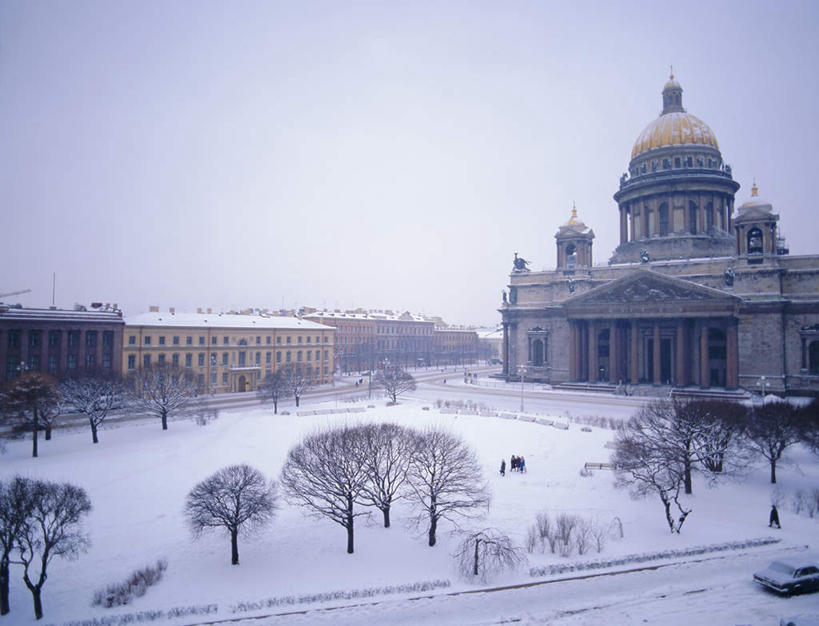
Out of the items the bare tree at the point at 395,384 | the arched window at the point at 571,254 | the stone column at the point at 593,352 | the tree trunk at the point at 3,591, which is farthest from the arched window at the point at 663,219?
the tree trunk at the point at 3,591

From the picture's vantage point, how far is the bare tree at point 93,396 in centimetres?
3362

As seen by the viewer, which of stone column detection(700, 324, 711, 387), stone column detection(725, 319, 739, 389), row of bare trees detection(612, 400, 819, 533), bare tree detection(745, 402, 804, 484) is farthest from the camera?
stone column detection(700, 324, 711, 387)

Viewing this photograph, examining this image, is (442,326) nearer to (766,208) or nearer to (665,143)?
(665,143)

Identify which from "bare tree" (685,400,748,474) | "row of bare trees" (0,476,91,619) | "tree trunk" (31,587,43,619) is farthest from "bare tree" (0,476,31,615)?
"bare tree" (685,400,748,474)

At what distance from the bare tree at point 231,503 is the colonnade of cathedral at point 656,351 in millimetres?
46061

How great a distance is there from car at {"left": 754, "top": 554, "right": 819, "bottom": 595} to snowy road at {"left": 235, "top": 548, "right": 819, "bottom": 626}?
267 millimetres

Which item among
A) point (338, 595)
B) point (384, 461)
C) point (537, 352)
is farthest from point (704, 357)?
point (338, 595)

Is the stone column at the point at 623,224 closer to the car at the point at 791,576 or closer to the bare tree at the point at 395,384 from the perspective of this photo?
the bare tree at the point at 395,384

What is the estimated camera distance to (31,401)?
31.1 meters

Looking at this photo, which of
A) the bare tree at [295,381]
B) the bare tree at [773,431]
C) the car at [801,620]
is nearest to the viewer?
the car at [801,620]

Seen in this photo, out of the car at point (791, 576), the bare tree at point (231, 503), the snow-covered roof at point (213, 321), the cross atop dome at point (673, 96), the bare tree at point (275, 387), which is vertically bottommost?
the car at point (791, 576)

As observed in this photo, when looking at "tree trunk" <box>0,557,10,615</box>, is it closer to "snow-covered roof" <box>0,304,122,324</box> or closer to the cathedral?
"snow-covered roof" <box>0,304,122,324</box>

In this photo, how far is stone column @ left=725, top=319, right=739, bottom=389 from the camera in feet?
159

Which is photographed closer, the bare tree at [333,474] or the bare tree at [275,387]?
the bare tree at [333,474]
